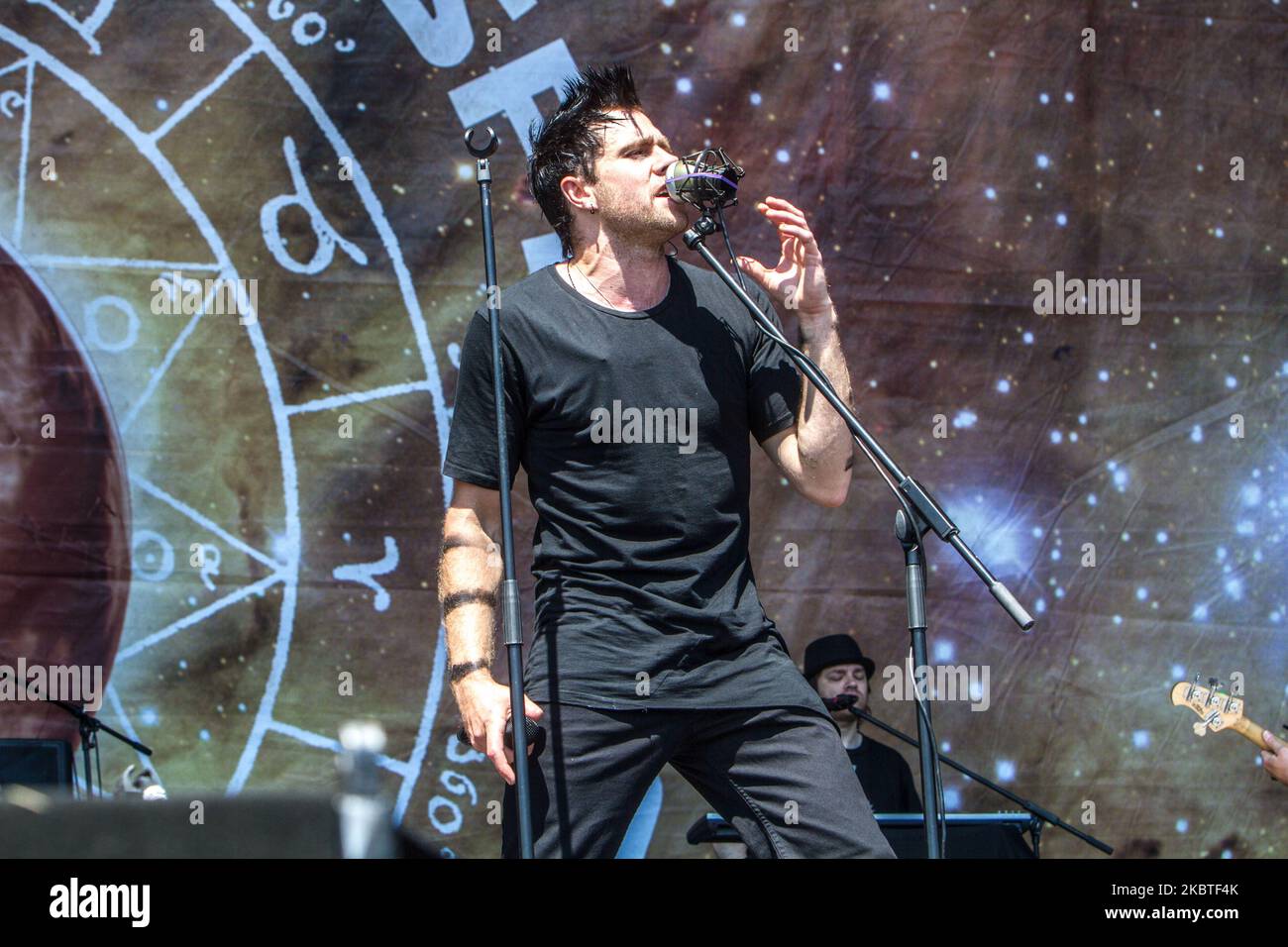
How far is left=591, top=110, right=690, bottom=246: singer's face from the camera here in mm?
2957

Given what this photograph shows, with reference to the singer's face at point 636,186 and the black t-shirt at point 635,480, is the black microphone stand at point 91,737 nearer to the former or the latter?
the black t-shirt at point 635,480

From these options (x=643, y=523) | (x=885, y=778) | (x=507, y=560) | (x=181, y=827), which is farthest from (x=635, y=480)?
(x=885, y=778)

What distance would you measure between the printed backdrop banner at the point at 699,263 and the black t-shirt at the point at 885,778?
17 cm

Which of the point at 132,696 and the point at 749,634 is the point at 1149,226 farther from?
the point at 132,696

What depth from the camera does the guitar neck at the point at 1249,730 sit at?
185 inches

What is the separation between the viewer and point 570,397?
9.23ft

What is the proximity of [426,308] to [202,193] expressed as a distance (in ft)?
2.53

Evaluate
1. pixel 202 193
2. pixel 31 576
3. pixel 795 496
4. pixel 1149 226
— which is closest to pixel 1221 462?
pixel 1149 226

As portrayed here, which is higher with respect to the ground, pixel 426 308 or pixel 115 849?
pixel 426 308

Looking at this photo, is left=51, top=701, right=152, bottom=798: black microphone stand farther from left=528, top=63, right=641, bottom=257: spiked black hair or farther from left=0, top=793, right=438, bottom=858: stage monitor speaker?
left=0, top=793, right=438, bottom=858: stage monitor speaker

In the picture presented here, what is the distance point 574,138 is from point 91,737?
96.9 inches

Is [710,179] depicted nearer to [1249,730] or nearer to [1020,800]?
[1020,800]

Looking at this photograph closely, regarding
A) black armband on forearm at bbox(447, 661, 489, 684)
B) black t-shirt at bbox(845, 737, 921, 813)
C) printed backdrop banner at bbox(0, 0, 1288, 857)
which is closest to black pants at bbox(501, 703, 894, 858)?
black armband on forearm at bbox(447, 661, 489, 684)
